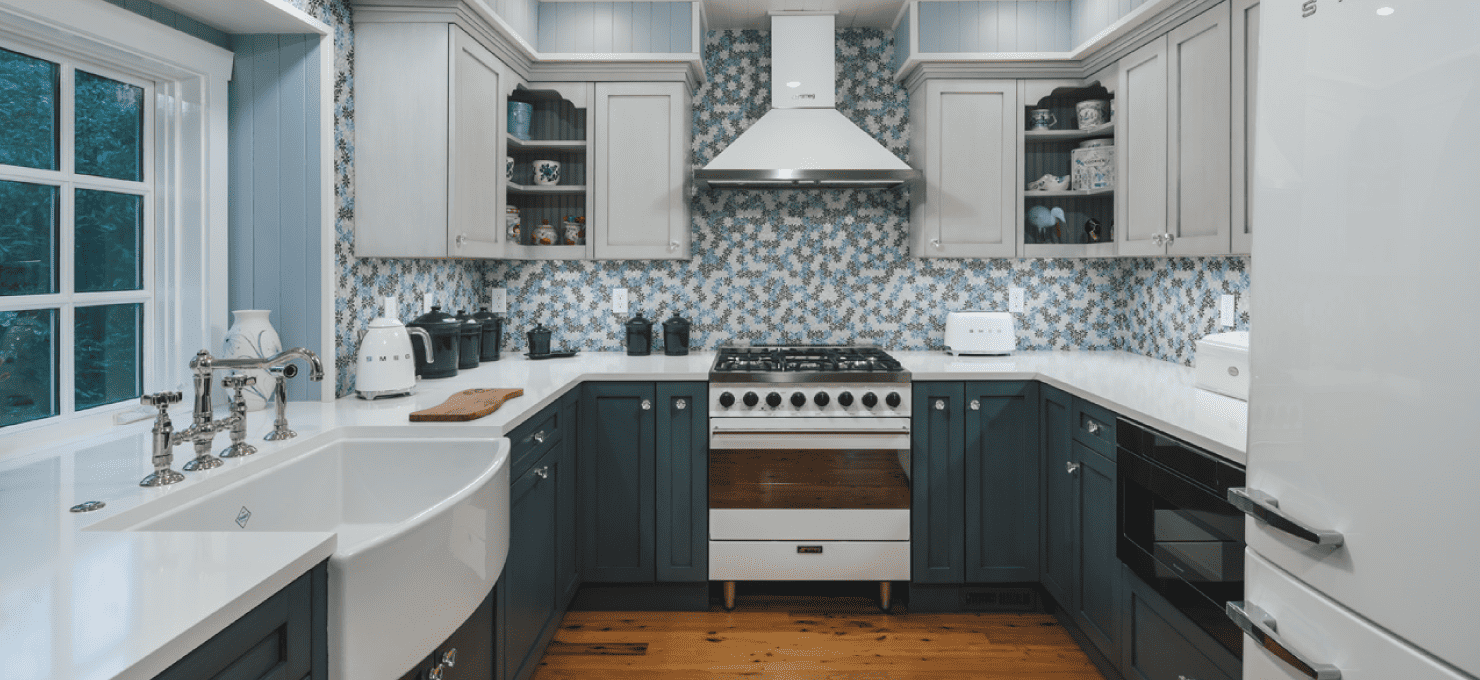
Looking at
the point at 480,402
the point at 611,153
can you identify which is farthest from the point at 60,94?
the point at 611,153

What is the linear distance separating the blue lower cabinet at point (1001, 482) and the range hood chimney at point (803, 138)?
981mm

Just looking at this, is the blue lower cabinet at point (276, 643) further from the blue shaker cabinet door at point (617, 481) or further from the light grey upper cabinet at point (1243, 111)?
the light grey upper cabinet at point (1243, 111)

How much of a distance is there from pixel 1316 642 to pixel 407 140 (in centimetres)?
268

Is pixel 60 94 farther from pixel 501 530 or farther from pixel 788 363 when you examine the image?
pixel 788 363

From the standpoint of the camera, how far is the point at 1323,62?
121cm

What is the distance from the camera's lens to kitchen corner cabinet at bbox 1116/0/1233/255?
2.45 metres

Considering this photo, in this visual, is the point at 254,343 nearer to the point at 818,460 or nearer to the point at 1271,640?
the point at 818,460

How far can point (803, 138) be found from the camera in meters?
3.33

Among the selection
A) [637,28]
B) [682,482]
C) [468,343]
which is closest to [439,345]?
[468,343]

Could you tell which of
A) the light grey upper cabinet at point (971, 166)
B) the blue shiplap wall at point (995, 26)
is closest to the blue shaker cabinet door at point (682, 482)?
the light grey upper cabinet at point (971, 166)

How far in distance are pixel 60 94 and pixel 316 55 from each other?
Answer: 65cm

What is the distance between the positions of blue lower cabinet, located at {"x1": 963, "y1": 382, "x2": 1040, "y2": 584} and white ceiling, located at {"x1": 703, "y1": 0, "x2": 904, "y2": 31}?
5.63 ft

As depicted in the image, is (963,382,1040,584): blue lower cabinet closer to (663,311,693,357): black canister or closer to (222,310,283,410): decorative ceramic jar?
(663,311,693,357): black canister

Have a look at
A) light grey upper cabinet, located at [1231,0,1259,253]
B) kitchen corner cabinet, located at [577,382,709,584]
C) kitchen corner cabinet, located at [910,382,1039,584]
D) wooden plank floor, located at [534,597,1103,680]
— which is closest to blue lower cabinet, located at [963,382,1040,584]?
kitchen corner cabinet, located at [910,382,1039,584]
